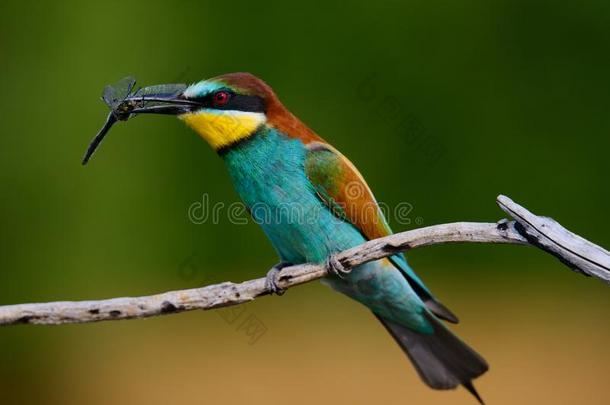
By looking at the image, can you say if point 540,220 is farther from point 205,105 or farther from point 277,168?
point 205,105

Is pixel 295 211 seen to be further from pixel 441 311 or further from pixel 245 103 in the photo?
pixel 441 311

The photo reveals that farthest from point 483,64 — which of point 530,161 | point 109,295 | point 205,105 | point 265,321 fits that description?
point 109,295

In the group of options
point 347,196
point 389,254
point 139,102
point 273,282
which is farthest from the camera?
point 347,196

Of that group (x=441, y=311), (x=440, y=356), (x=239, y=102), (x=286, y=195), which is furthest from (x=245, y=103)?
(x=440, y=356)

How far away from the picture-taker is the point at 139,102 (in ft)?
7.75

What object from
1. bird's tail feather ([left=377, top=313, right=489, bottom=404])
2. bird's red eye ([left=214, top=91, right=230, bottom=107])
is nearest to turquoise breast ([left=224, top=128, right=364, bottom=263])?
bird's red eye ([left=214, top=91, right=230, bottom=107])

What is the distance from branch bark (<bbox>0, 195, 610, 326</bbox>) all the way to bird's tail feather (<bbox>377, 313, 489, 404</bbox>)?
61 centimetres

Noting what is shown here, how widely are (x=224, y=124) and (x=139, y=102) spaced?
262mm

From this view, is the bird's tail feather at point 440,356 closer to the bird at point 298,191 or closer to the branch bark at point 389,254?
the bird at point 298,191

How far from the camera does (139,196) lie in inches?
148

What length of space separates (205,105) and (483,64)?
6.00ft

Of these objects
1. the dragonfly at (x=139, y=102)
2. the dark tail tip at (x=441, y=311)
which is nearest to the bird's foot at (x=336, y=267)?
the dark tail tip at (x=441, y=311)

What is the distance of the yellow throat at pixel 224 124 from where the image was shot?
238cm

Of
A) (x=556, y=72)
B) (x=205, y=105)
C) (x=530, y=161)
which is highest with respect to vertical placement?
(x=205, y=105)
